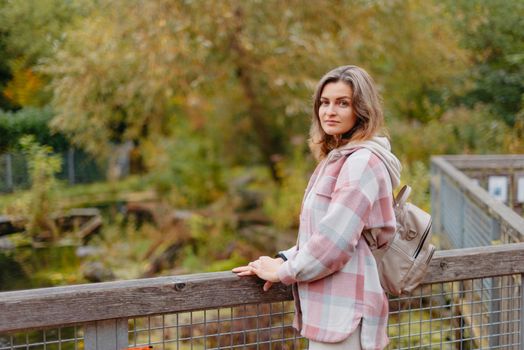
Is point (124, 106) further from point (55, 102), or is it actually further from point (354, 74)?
point (354, 74)

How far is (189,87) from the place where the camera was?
966cm

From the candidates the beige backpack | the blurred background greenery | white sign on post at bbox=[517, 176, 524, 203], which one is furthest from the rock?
the beige backpack

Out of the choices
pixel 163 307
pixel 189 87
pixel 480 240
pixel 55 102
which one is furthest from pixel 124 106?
pixel 163 307

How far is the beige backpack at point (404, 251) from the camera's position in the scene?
222cm

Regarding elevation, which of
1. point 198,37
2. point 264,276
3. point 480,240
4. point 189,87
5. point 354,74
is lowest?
point 480,240

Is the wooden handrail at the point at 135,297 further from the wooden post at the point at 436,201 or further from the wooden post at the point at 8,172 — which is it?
the wooden post at the point at 436,201

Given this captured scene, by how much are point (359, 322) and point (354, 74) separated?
2.75ft

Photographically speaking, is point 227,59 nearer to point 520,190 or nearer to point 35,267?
point 520,190

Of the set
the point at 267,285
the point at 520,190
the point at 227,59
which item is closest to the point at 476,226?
the point at 520,190

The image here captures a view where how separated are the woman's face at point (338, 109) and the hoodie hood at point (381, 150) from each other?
7 centimetres

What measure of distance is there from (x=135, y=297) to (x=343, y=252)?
759 millimetres

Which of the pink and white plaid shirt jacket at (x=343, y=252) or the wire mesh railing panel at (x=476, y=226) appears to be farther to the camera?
the wire mesh railing panel at (x=476, y=226)

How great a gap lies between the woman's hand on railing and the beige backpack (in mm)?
337

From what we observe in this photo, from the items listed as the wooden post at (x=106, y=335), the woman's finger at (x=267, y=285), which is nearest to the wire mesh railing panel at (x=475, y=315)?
the woman's finger at (x=267, y=285)
